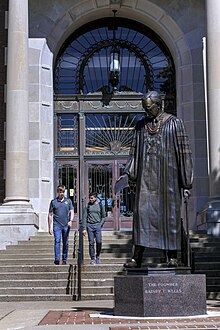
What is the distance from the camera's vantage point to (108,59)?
20.2m

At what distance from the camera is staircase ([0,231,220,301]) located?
12.0m

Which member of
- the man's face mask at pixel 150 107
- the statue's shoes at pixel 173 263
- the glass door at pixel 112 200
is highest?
the man's face mask at pixel 150 107

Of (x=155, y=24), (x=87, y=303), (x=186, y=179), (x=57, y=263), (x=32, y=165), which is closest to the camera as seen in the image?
(x=186, y=179)

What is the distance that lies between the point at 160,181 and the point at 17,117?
907 centimetres

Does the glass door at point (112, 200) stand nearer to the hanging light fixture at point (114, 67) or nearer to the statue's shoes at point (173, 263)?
the hanging light fixture at point (114, 67)

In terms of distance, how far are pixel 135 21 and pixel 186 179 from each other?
44.5 feet

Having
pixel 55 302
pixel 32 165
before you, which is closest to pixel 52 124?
pixel 32 165

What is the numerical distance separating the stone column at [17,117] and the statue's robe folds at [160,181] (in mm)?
8452

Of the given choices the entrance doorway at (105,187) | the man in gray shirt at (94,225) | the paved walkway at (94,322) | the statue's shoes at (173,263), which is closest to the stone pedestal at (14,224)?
the man in gray shirt at (94,225)

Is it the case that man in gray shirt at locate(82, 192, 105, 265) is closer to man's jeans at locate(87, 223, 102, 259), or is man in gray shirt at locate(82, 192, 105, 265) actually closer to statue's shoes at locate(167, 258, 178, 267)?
man's jeans at locate(87, 223, 102, 259)

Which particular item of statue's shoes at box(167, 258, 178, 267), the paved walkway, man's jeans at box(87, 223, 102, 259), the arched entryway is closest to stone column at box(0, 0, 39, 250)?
man's jeans at box(87, 223, 102, 259)

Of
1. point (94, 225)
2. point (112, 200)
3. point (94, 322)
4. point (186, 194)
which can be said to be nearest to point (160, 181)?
point (186, 194)

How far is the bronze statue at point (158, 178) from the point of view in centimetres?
768

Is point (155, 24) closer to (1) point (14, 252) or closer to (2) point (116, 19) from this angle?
(2) point (116, 19)
